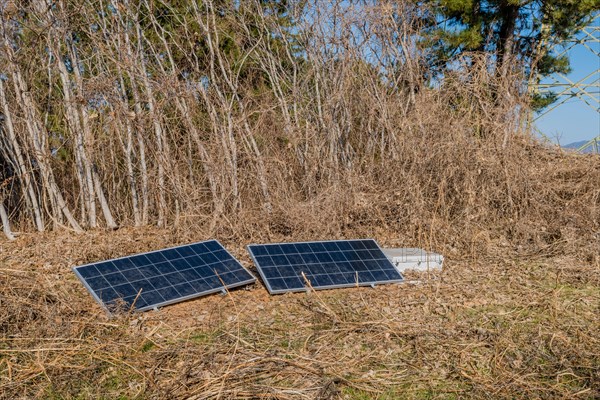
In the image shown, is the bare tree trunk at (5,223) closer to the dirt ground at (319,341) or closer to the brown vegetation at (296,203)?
the brown vegetation at (296,203)

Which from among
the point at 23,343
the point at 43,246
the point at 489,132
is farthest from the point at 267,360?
the point at 489,132

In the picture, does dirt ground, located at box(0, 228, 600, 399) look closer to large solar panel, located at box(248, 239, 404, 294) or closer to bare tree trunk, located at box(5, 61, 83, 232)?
large solar panel, located at box(248, 239, 404, 294)

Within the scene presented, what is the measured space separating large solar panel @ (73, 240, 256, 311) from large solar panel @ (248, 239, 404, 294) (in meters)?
0.26

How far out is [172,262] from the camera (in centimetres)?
555

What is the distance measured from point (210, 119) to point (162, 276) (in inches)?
151

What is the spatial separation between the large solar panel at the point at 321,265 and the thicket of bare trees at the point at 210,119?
1781 millimetres

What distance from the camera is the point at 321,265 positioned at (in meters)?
5.85

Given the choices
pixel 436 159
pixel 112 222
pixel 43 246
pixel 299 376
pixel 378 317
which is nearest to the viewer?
pixel 299 376

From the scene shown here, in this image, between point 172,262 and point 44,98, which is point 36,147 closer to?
point 44,98

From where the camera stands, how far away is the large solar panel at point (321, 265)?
5.57 metres

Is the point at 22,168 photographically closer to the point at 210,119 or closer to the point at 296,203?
the point at 210,119

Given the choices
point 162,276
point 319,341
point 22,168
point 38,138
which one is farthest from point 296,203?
point 22,168

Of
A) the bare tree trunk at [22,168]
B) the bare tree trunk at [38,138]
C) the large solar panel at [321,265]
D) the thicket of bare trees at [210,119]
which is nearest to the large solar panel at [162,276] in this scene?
the large solar panel at [321,265]

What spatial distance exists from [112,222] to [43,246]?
4.28ft
